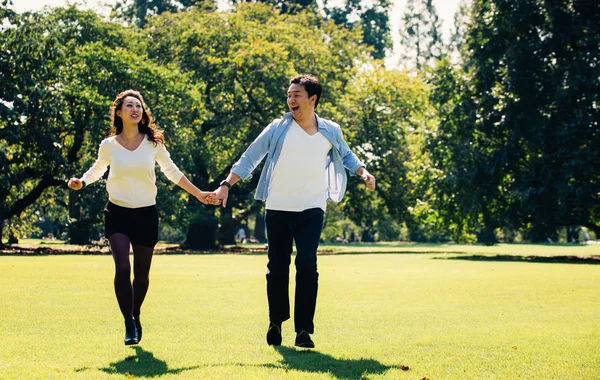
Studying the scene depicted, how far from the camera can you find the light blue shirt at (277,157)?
24.4 feet

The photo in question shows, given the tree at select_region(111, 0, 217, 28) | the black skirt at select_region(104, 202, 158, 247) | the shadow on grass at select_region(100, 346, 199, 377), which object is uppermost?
the tree at select_region(111, 0, 217, 28)

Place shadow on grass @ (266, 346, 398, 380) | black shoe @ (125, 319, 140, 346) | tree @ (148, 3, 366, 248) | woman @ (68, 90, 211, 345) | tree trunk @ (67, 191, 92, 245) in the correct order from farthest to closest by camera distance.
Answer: tree @ (148, 3, 366, 248) → tree trunk @ (67, 191, 92, 245) → woman @ (68, 90, 211, 345) → black shoe @ (125, 319, 140, 346) → shadow on grass @ (266, 346, 398, 380)

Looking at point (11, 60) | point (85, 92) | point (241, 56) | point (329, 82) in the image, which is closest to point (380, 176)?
point (329, 82)

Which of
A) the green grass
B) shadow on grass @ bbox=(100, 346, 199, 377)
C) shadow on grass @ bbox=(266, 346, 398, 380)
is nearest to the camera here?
shadow on grass @ bbox=(100, 346, 199, 377)

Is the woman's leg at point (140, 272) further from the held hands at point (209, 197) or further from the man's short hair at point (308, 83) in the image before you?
the man's short hair at point (308, 83)

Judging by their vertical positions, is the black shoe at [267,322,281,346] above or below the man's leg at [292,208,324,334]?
below

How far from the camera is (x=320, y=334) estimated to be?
817cm

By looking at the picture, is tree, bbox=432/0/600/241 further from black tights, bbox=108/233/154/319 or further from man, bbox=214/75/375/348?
black tights, bbox=108/233/154/319

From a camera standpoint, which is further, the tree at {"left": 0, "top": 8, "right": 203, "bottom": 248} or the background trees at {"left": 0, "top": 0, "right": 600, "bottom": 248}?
the background trees at {"left": 0, "top": 0, "right": 600, "bottom": 248}

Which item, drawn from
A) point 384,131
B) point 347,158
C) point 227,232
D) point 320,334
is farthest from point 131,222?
point 227,232

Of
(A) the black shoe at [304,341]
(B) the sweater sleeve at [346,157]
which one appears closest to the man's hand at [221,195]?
(B) the sweater sleeve at [346,157]

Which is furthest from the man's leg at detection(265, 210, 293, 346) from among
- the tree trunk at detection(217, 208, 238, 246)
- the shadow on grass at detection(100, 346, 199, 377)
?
the tree trunk at detection(217, 208, 238, 246)

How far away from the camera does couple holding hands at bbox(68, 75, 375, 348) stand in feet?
23.8

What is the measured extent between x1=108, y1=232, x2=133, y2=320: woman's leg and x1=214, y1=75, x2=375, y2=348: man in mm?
1002
